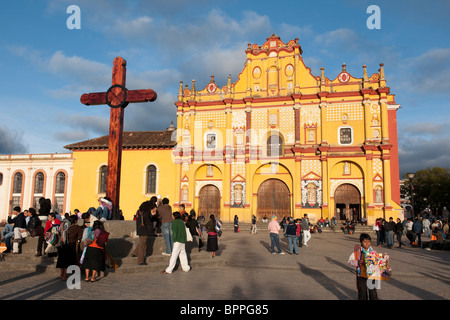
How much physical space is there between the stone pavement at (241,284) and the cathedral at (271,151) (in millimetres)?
18111

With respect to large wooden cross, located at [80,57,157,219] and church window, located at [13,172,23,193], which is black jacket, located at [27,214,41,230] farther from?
church window, located at [13,172,23,193]

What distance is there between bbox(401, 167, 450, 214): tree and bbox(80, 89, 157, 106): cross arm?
45998 millimetres

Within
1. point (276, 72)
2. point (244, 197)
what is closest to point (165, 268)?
point (244, 197)

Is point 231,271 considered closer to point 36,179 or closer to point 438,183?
point 36,179

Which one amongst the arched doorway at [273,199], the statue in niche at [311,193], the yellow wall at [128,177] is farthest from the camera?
the yellow wall at [128,177]

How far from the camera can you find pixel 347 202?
96.2ft

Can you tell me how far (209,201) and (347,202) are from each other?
40.9 feet

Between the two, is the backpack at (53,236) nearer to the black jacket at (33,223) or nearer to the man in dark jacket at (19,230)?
the black jacket at (33,223)

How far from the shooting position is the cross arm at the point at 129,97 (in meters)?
11.4

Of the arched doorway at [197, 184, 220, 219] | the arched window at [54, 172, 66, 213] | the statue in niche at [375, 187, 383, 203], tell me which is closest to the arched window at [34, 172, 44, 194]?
the arched window at [54, 172, 66, 213]

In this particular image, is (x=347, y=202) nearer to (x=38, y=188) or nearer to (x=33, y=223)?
(x=33, y=223)
